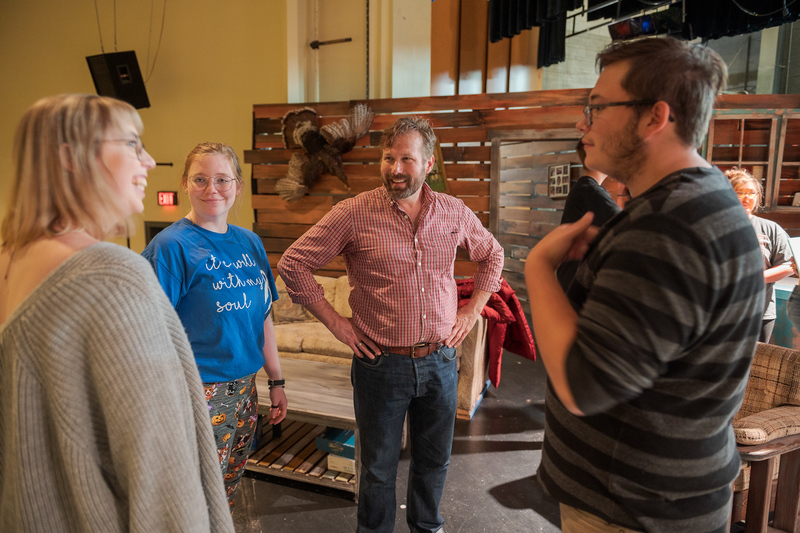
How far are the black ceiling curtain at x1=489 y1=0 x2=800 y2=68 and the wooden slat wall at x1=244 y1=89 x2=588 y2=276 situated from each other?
1.12 m

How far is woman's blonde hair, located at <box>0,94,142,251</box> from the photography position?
859 mm

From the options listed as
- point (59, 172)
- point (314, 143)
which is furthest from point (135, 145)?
point (314, 143)

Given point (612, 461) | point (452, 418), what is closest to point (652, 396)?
point (612, 461)

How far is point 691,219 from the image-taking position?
0.84 metres

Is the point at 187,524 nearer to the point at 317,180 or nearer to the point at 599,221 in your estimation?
the point at 599,221

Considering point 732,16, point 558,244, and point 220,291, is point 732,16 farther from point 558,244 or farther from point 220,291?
point 220,291

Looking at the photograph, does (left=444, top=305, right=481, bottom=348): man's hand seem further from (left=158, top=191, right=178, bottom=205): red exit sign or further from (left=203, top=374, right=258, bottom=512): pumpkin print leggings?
(left=158, top=191, right=178, bottom=205): red exit sign

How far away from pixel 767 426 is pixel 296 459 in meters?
2.39

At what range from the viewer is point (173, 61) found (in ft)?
19.1

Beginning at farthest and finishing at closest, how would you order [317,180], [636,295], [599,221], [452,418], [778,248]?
[317,180], [778,248], [452,418], [599,221], [636,295]

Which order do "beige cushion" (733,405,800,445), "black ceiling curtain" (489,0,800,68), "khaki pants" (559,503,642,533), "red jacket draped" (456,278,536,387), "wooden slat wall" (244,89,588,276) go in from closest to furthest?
"khaki pants" (559,503,642,533) < "beige cushion" (733,405,800,445) < "red jacket draped" (456,278,536,387) < "black ceiling curtain" (489,0,800,68) < "wooden slat wall" (244,89,588,276)

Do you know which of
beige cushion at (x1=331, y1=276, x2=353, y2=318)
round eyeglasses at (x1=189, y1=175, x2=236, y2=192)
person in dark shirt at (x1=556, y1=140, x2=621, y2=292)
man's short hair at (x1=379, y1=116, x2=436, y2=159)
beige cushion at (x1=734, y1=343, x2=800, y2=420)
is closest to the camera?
person in dark shirt at (x1=556, y1=140, x2=621, y2=292)

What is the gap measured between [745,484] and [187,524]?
93.5 inches

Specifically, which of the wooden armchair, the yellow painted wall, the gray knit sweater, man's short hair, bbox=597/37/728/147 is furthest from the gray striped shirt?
the yellow painted wall
